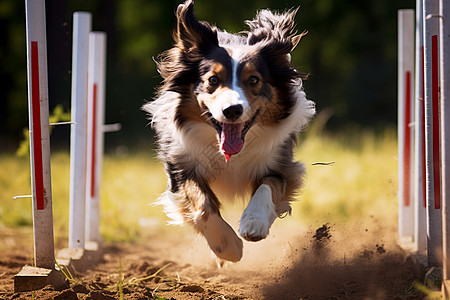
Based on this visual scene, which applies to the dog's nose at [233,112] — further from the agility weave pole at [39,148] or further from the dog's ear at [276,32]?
the agility weave pole at [39,148]

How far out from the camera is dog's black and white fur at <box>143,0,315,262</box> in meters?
4.08

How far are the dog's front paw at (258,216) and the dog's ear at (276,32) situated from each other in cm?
103

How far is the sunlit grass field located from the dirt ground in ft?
2.38

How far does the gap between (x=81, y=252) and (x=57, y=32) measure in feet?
35.8

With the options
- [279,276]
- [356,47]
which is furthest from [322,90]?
[279,276]

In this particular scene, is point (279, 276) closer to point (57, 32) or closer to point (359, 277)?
point (359, 277)

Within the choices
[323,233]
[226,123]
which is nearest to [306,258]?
[323,233]

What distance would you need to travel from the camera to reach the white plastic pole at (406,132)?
16.2ft

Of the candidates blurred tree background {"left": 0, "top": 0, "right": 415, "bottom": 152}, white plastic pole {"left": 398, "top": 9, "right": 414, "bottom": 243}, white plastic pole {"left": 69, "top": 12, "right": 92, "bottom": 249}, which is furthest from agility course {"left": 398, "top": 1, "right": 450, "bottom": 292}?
blurred tree background {"left": 0, "top": 0, "right": 415, "bottom": 152}

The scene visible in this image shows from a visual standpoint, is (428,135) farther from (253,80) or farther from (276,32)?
(276,32)

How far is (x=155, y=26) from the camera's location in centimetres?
1952

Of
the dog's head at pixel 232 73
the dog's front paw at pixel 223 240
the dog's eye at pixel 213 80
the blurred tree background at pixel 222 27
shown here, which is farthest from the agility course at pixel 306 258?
the blurred tree background at pixel 222 27

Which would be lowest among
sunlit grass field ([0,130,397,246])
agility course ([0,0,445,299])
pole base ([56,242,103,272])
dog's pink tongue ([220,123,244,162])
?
sunlit grass field ([0,130,397,246])

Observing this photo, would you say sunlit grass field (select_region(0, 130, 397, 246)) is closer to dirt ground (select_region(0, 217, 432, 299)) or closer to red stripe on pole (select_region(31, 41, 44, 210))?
dirt ground (select_region(0, 217, 432, 299))
